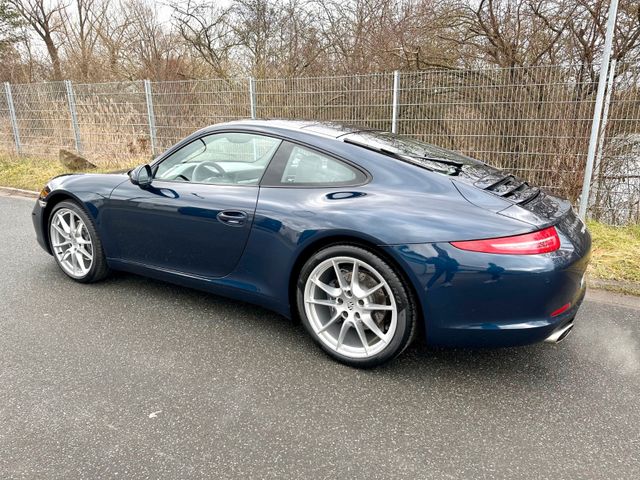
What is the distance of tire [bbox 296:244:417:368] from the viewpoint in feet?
7.81

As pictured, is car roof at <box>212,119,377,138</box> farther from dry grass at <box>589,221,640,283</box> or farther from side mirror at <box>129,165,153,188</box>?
dry grass at <box>589,221,640,283</box>

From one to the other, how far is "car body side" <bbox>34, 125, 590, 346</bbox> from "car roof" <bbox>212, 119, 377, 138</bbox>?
2.9 inches

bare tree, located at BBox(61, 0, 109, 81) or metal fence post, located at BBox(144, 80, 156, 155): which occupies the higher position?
bare tree, located at BBox(61, 0, 109, 81)

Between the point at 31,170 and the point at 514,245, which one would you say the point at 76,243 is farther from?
the point at 31,170

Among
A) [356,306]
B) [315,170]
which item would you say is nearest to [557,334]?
[356,306]

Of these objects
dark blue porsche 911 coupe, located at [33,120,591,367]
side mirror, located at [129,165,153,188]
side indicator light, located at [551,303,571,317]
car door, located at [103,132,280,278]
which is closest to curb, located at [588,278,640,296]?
dark blue porsche 911 coupe, located at [33,120,591,367]

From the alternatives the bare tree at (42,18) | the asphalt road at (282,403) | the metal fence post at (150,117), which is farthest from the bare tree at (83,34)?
the asphalt road at (282,403)

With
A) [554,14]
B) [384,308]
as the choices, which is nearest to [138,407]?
[384,308]

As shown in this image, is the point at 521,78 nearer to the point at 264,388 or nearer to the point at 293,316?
the point at 293,316

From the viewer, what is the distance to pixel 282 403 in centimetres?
230

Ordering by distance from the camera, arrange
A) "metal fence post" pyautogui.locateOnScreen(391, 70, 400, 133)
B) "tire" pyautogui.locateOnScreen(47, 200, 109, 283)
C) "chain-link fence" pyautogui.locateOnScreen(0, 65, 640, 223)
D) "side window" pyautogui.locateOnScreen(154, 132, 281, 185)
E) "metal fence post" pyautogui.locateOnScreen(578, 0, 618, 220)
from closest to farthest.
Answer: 1. "side window" pyautogui.locateOnScreen(154, 132, 281, 185)
2. "tire" pyautogui.locateOnScreen(47, 200, 109, 283)
3. "metal fence post" pyautogui.locateOnScreen(578, 0, 618, 220)
4. "chain-link fence" pyautogui.locateOnScreen(0, 65, 640, 223)
5. "metal fence post" pyautogui.locateOnScreen(391, 70, 400, 133)

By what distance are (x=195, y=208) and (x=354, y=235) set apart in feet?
3.74

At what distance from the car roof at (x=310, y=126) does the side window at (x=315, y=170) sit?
0.60 feet

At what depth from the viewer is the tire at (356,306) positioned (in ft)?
7.81
